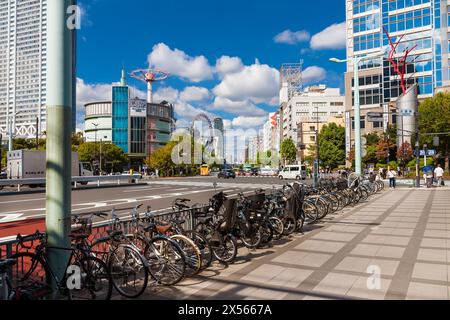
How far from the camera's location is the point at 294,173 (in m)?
45.2

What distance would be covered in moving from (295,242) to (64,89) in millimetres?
5796

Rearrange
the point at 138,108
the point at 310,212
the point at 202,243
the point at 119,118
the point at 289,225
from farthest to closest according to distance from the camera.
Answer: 1. the point at 138,108
2. the point at 119,118
3. the point at 310,212
4. the point at 289,225
5. the point at 202,243

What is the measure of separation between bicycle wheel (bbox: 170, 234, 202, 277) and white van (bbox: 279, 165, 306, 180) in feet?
132

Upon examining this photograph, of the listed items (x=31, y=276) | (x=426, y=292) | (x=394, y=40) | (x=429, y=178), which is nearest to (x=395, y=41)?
(x=394, y=40)

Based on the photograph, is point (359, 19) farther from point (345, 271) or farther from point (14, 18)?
point (345, 271)

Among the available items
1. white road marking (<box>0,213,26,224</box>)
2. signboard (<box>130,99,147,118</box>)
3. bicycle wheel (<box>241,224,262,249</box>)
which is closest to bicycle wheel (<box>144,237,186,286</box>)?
bicycle wheel (<box>241,224,262,249</box>)

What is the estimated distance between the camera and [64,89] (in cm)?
460

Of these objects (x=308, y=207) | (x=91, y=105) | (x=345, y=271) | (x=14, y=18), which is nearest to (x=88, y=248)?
(x=345, y=271)

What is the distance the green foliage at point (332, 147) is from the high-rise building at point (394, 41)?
11.4ft

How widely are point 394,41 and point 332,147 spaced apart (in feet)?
72.7

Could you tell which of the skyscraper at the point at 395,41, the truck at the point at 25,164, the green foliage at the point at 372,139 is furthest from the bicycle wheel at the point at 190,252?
the green foliage at the point at 372,139

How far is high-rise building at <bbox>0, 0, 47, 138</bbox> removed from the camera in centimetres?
4652

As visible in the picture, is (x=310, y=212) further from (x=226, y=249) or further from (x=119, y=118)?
(x=119, y=118)
